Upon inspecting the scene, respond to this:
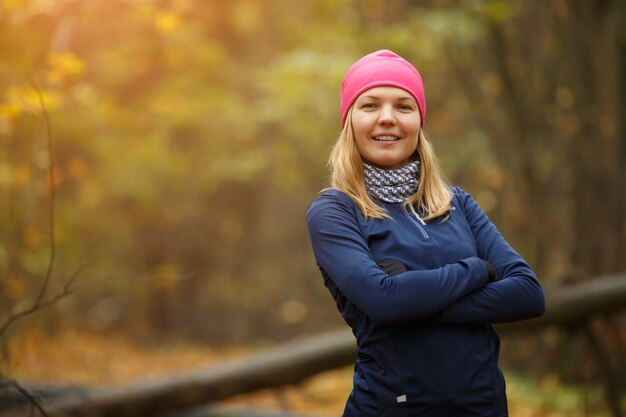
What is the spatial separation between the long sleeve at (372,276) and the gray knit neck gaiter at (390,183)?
0.12 meters

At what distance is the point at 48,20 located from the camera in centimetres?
1049

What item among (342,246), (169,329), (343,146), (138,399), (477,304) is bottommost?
(169,329)

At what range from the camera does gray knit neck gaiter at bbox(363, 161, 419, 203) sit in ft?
9.72

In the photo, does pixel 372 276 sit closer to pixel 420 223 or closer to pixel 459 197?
pixel 420 223

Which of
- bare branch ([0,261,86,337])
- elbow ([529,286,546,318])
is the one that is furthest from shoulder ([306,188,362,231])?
bare branch ([0,261,86,337])

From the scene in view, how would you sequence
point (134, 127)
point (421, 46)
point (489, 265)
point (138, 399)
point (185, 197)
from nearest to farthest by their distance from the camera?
point (489, 265) < point (138, 399) < point (421, 46) < point (134, 127) < point (185, 197)

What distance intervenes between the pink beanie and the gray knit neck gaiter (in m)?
0.24

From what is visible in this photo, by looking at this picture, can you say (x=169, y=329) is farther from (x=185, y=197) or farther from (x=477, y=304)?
(x=477, y=304)

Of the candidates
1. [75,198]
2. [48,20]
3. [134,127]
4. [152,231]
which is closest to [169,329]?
[152,231]

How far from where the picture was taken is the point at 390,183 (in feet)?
9.77

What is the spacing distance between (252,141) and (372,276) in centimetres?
1456

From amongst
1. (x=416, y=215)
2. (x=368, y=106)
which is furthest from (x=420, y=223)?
(x=368, y=106)

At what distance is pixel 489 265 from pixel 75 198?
1643 centimetres

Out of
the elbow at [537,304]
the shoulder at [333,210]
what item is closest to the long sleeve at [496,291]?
the elbow at [537,304]
